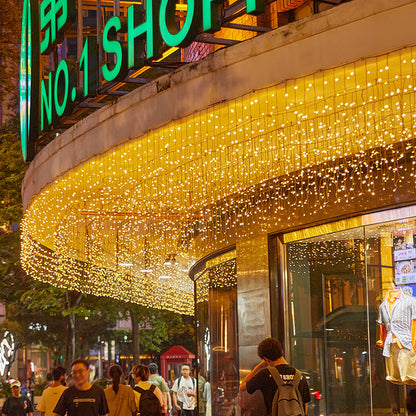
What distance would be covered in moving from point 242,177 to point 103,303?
18105 mm

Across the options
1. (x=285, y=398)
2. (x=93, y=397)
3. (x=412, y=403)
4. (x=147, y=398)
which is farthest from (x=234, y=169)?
(x=412, y=403)

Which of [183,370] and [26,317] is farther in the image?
[26,317]

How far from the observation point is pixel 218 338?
15.0 m

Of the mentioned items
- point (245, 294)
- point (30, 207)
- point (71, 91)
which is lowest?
point (245, 294)

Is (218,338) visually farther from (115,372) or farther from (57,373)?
(115,372)

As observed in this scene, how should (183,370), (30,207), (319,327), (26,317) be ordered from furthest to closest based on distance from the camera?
(26,317), (183,370), (30,207), (319,327)

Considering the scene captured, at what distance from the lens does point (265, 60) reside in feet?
27.6

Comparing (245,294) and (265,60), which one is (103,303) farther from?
(265,60)

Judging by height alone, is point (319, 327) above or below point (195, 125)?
below

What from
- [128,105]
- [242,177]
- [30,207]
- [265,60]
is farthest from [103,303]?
[265,60]

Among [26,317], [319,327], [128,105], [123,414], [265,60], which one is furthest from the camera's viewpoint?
[26,317]

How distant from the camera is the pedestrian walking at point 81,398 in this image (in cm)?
775

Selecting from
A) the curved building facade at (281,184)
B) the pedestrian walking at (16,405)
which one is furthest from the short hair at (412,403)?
the pedestrian walking at (16,405)

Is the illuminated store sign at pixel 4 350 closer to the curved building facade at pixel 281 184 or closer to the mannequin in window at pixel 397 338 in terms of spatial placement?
the curved building facade at pixel 281 184
